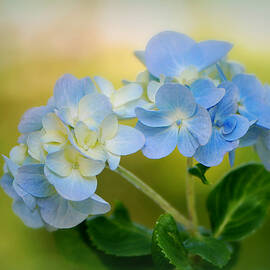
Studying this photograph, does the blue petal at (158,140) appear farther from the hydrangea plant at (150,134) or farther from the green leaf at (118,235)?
the green leaf at (118,235)

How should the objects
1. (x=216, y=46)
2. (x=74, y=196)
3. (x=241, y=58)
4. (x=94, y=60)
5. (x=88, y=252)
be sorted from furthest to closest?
1. (x=94, y=60)
2. (x=241, y=58)
3. (x=88, y=252)
4. (x=216, y=46)
5. (x=74, y=196)

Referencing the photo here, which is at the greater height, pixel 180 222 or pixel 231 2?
pixel 231 2

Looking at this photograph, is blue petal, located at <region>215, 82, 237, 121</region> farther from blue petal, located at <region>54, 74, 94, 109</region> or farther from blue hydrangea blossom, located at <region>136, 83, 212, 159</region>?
blue petal, located at <region>54, 74, 94, 109</region>

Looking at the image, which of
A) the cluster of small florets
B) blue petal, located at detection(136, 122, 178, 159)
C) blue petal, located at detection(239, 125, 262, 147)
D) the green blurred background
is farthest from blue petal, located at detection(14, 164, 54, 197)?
the green blurred background

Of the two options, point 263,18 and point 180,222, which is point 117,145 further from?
point 263,18

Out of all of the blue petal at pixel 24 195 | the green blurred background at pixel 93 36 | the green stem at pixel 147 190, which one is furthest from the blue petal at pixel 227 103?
the green blurred background at pixel 93 36

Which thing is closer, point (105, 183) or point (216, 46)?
point (216, 46)

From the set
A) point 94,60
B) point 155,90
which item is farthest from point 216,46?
point 94,60
